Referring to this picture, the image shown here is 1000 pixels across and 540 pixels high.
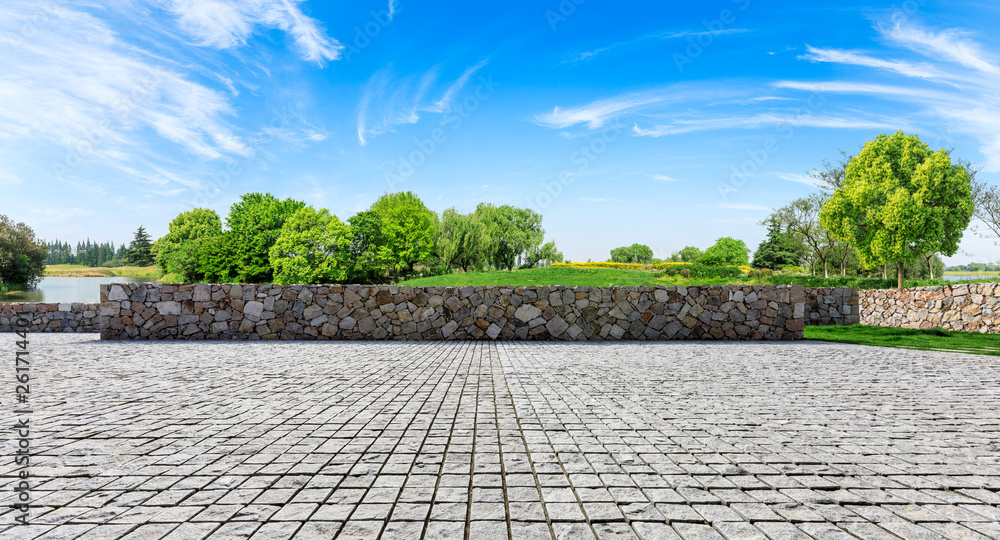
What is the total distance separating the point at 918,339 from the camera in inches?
484

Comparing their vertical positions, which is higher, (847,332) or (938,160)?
(938,160)

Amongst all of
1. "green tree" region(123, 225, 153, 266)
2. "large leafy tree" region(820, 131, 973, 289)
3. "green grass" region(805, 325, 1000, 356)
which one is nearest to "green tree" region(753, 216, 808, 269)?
"large leafy tree" region(820, 131, 973, 289)

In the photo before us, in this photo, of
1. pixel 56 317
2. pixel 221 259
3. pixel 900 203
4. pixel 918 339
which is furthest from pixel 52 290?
pixel 900 203

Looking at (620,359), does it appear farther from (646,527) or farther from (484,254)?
(484,254)

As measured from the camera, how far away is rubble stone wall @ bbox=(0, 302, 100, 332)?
14.6 meters

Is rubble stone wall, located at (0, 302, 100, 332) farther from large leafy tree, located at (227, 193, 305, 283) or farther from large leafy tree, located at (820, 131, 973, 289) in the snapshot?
large leafy tree, located at (820, 131, 973, 289)

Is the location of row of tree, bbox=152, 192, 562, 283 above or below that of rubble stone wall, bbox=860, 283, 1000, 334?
above

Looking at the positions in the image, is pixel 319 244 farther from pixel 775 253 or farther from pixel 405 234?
pixel 775 253

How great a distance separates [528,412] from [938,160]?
32.1m

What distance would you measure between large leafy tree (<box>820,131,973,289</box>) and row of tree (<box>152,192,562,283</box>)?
29.3m

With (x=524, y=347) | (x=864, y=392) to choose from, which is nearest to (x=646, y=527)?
(x=864, y=392)

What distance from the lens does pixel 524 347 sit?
10.5 meters

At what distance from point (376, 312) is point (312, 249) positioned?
107ft

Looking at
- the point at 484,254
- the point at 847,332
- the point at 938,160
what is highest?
the point at 938,160
